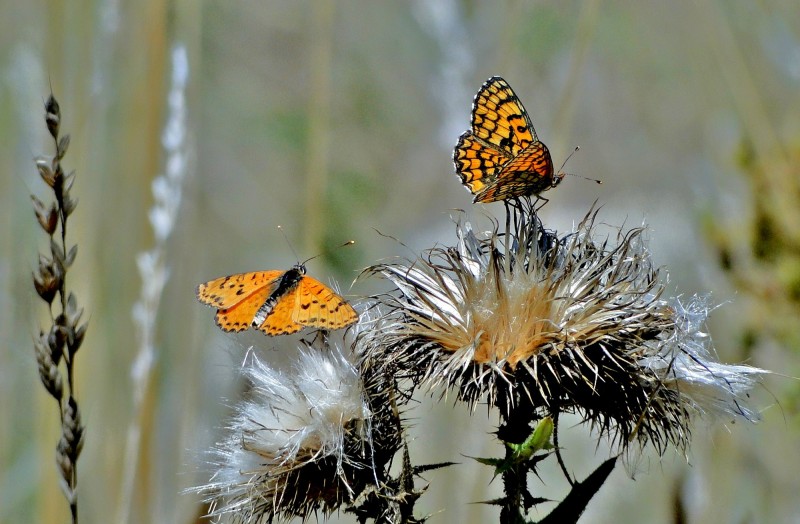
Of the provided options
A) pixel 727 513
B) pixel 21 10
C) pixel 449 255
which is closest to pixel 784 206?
pixel 727 513

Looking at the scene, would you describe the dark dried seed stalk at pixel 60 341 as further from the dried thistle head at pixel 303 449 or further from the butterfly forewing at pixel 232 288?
the butterfly forewing at pixel 232 288

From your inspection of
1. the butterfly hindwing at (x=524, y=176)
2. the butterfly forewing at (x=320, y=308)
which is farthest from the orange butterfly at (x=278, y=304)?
the butterfly hindwing at (x=524, y=176)

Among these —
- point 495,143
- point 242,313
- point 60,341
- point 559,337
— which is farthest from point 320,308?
point 60,341

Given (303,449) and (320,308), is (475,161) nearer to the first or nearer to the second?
(320,308)

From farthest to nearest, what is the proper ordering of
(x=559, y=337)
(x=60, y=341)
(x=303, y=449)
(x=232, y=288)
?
1. (x=232, y=288)
2. (x=303, y=449)
3. (x=559, y=337)
4. (x=60, y=341)

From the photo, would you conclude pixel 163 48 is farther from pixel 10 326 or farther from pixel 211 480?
pixel 211 480

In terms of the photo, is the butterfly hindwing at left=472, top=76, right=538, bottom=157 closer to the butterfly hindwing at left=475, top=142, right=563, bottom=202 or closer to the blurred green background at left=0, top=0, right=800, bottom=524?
the butterfly hindwing at left=475, top=142, right=563, bottom=202
